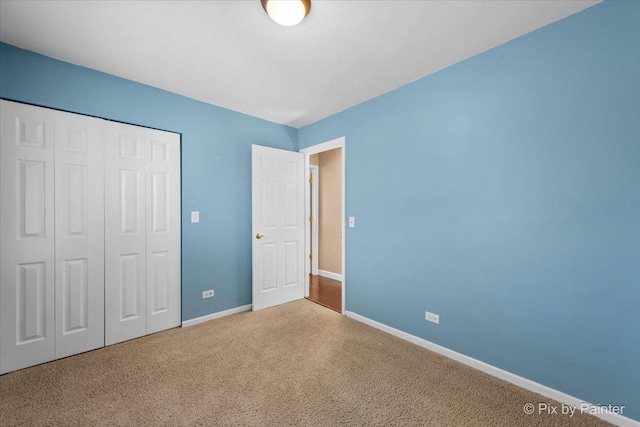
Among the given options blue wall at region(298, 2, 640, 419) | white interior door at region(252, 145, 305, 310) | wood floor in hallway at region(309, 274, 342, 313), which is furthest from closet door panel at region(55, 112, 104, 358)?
blue wall at region(298, 2, 640, 419)

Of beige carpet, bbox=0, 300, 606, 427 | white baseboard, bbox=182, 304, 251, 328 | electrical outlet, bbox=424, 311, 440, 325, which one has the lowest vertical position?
beige carpet, bbox=0, 300, 606, 427

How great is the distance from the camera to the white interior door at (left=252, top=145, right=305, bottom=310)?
3311 millimetres

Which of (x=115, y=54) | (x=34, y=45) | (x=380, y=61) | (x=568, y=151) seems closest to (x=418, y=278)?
(x=568, y=151)

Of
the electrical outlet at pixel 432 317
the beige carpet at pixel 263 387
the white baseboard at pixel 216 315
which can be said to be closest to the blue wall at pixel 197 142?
the white baseboard at pixel 216 315

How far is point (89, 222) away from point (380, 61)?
2.92 meters

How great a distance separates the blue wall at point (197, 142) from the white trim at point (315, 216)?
4.27ft

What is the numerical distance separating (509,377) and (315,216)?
3.67 metres

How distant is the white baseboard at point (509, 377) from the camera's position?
5.04 feet

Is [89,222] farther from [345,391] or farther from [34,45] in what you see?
[345,391]

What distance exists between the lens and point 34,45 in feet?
6.52

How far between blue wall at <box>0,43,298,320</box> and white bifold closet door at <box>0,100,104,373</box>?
0.21 metres

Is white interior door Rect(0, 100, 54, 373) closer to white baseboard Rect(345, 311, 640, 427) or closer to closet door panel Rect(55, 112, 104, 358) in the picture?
closet door panel Rect(55, 112, 104, 358)

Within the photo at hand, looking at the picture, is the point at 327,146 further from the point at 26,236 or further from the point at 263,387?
the point at 26,236

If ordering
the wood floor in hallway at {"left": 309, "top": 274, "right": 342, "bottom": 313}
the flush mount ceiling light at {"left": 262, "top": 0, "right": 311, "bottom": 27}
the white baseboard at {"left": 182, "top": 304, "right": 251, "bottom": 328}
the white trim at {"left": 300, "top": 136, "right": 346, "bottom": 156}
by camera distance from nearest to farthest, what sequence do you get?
the flush mount ceiling light at {"left": 262, "top": 0, "right": 311, "bottom": 27}
the white baseboard at {"left": 182, "top": 304, "right": 251, "bottom": 328}
the white trim at {"left": 300, "top": 136, "right": 346, "bottom": 156}
the wood floor in hallway at {"left": 309, "top": 274, "right": 342, "bottom": 313}
